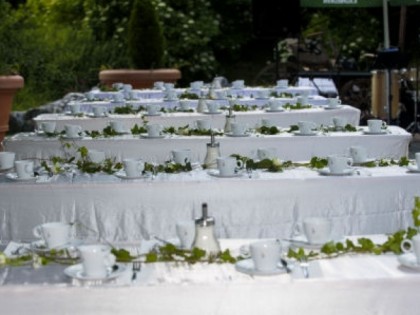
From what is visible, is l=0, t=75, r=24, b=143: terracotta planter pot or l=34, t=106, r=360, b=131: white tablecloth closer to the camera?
l=34, t=106, r=360, b=131: white tablecloth

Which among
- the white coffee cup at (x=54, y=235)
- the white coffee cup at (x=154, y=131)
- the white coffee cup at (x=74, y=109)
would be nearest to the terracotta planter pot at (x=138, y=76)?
the white coffee cup at (x=74, y=109)

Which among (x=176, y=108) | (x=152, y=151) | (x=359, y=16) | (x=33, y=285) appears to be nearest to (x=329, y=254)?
(x=33, y=285)

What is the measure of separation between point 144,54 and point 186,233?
7.93 m

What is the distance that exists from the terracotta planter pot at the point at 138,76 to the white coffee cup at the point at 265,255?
782 centimetres

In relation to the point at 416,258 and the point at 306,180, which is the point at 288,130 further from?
the point at 416,258

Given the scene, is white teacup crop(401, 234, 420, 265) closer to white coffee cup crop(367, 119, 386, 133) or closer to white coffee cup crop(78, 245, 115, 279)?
white coffee cup crop(78, 245, 115, 279)

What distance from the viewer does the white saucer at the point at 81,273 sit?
236 centimetres

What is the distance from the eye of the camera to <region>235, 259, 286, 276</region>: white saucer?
239cm

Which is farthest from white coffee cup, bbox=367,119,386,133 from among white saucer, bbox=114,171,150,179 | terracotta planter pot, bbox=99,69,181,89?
terracotta planter pot, bbox=99,69,181,89

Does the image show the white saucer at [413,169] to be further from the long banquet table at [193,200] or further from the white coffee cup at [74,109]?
the white coffee cup at [74,109]

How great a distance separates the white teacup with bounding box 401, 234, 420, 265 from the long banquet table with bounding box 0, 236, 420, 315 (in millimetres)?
52

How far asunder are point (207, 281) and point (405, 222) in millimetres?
1901

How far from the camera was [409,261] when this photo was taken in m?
2.44

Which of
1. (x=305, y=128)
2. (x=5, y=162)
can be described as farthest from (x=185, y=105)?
(x=5, y=162)
